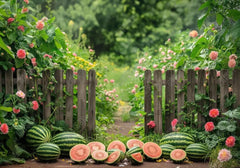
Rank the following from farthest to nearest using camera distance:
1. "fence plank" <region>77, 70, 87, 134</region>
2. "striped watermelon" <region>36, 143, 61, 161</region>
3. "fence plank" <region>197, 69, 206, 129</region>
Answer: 1. "fence plank" <region>77, 70, 87, 134</region>
2. "fence plank" <region>197, 69, 206, 129</region>
3. "striped watermelon" <region>36, 143, 61, 161</region>

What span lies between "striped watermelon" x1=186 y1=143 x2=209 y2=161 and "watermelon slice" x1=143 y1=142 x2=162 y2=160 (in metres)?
0.38

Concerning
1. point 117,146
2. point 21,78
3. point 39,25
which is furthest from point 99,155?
point 39,25

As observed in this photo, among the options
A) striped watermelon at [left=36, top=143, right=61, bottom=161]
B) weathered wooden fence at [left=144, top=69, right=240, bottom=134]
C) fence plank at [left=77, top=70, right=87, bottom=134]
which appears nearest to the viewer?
striped watermelon at [left=36, top=143, right=61, bottom=161]

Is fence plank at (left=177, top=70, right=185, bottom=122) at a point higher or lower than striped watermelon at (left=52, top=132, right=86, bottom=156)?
higher

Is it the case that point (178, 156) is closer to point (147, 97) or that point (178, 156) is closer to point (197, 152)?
point (197, 152)

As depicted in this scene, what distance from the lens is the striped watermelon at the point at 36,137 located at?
3.88 meters

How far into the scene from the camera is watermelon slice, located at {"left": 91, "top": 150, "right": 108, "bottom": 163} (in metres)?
3.60

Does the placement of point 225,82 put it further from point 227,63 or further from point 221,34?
point 221,34

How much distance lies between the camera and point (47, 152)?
3625 mm

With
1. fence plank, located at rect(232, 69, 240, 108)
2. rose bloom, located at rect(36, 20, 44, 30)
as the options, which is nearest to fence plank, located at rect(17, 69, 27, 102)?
rose bloom, located at rect(36, 20, 44, 30)

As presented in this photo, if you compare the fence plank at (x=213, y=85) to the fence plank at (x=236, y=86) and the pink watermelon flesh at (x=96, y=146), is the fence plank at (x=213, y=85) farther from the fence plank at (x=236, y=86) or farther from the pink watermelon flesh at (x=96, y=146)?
the pink watermelon flesh at (x=96, y=146)

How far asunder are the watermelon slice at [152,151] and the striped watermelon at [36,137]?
4.42ft

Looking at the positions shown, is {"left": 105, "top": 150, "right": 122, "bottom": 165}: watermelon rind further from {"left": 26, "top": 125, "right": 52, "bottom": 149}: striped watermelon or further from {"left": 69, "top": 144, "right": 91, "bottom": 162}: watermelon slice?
{"left": 26, "top": 125, "right": 52, "bottom": 149}: striped watermelon

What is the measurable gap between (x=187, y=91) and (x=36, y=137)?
2.32 m
